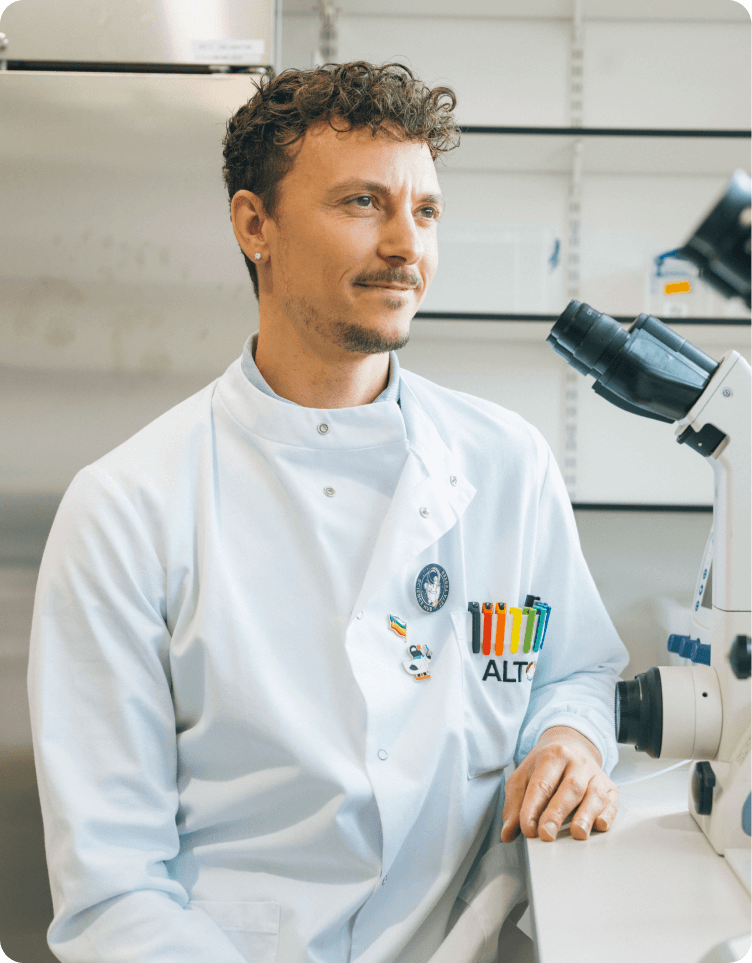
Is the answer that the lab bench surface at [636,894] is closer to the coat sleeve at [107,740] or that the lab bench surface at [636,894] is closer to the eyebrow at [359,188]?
the coat sleeve at [107,740]

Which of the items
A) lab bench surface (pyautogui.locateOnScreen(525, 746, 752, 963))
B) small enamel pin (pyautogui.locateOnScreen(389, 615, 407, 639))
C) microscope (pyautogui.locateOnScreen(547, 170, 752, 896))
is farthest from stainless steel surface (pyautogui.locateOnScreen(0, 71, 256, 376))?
lab bench surface (pyautogui.locateOnScreen(525, 746, 752, 963))

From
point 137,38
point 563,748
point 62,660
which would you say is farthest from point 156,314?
point 563,748

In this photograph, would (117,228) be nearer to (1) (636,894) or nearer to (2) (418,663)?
(2) (418,663)

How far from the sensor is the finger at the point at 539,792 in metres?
0.83

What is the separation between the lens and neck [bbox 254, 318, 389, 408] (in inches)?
42.0

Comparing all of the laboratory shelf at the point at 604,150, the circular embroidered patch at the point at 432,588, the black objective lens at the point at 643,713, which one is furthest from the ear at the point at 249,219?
the laboratory shelf at the point at 604,150

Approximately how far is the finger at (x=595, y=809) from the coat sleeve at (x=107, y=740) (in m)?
0.39

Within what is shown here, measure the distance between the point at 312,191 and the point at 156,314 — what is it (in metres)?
0.67

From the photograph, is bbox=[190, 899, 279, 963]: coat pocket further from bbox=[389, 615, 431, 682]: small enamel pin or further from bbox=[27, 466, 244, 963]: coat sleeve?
bbox=[389, 615, 431, 682]: small enamel pin

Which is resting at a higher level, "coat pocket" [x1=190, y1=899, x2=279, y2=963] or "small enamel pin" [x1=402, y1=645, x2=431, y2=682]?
"small enamel pin" [x1=402, y1=645, x2=431, y2=682]

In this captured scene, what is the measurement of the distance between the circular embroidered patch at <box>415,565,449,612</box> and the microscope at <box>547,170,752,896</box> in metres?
0.26

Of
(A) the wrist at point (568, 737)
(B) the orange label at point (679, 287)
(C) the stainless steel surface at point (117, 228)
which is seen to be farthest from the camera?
(B) the orange label at point (679, 287)

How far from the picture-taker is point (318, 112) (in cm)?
102

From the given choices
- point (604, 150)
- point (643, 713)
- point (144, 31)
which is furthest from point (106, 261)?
point (643, 713)
